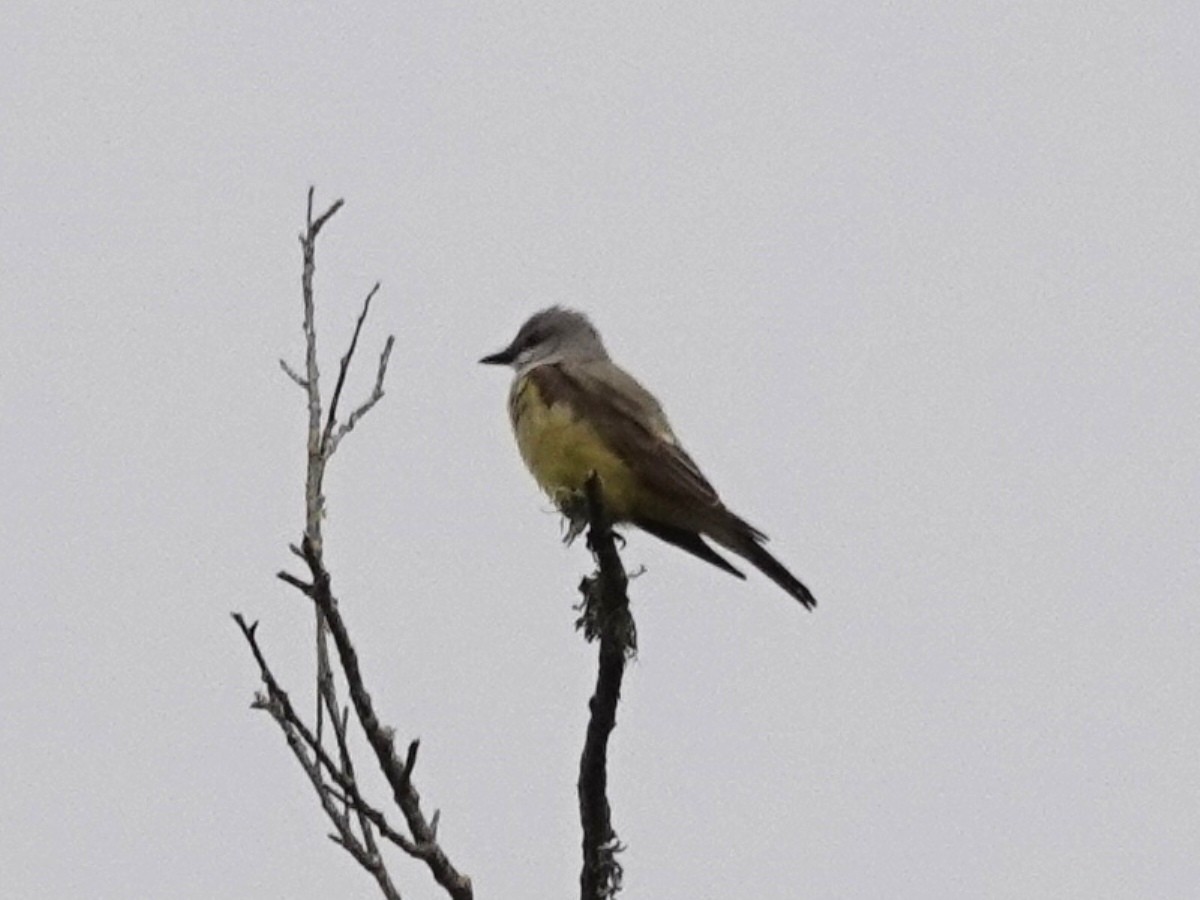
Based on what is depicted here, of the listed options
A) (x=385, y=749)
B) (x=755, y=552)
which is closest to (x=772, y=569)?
(x=755, y=552)

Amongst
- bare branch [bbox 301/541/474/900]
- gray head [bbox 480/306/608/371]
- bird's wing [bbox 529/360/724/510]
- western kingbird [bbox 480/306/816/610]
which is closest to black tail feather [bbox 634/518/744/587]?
western kingbird [bbox 480/306/816/610]

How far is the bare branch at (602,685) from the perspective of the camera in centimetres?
520

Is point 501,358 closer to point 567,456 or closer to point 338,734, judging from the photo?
point 567,456

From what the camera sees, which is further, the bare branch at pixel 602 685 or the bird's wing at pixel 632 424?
the bird's wing at pixel 632 424

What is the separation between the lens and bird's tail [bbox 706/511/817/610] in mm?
7406

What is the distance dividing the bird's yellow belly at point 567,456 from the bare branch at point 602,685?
1.53 metres

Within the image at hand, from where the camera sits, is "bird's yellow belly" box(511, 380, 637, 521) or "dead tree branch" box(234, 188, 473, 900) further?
"bird's yellow belly" box(511, 380, 637, 521)

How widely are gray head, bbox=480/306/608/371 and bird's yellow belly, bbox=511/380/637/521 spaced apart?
4.20ft

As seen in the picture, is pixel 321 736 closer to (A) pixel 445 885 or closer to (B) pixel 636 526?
(A) pixel 445 885

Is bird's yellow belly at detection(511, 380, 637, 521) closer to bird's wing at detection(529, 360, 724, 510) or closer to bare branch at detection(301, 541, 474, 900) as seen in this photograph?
bird's wing at detection(529, 360, 724, 510)

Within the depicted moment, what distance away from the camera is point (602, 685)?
18.1 feet

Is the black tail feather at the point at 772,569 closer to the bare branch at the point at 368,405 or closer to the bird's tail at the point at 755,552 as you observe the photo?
the bird's tail at the point at 755,552

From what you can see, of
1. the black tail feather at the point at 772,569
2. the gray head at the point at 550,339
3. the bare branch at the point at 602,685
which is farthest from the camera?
Result: the gray head at the point at 550,339

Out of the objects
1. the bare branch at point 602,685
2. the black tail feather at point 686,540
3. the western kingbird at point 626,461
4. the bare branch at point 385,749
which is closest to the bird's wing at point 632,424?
the western kingbird at point 626,461
